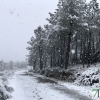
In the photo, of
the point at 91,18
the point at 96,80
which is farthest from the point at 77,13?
the point at 96,80

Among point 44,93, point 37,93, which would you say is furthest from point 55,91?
point 37,93

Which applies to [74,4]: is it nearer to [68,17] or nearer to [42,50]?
[68,17]

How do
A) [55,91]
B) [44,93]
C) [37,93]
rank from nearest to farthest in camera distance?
1. [37,93]
2. [44,93]
3. [55,91]

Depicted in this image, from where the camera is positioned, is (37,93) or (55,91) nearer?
(37,93)

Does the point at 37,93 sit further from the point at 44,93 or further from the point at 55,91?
the point at 55,91

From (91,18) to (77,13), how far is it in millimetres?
6348

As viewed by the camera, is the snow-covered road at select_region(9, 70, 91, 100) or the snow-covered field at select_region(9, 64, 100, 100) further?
the snow-covered field at select_region(9, 64, 100, 100)

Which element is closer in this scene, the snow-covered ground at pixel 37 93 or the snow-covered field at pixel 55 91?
the snow-covered ground at pixel 37 93

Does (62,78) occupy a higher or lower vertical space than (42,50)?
lower

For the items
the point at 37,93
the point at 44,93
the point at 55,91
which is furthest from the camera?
Result: the point at 55,91

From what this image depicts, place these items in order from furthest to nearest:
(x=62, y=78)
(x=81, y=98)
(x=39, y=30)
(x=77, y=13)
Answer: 1. (x=39, y=30)
2. (x=77, y=13)
3. (x=62, y=78)
4. (x=81, y=98)

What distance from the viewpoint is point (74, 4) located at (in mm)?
28969

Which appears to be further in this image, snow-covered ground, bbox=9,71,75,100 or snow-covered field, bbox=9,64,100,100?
snow-covered field, bbox=9,64,100,100

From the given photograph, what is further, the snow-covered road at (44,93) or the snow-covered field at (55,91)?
the snow-covered field at (55,91)
